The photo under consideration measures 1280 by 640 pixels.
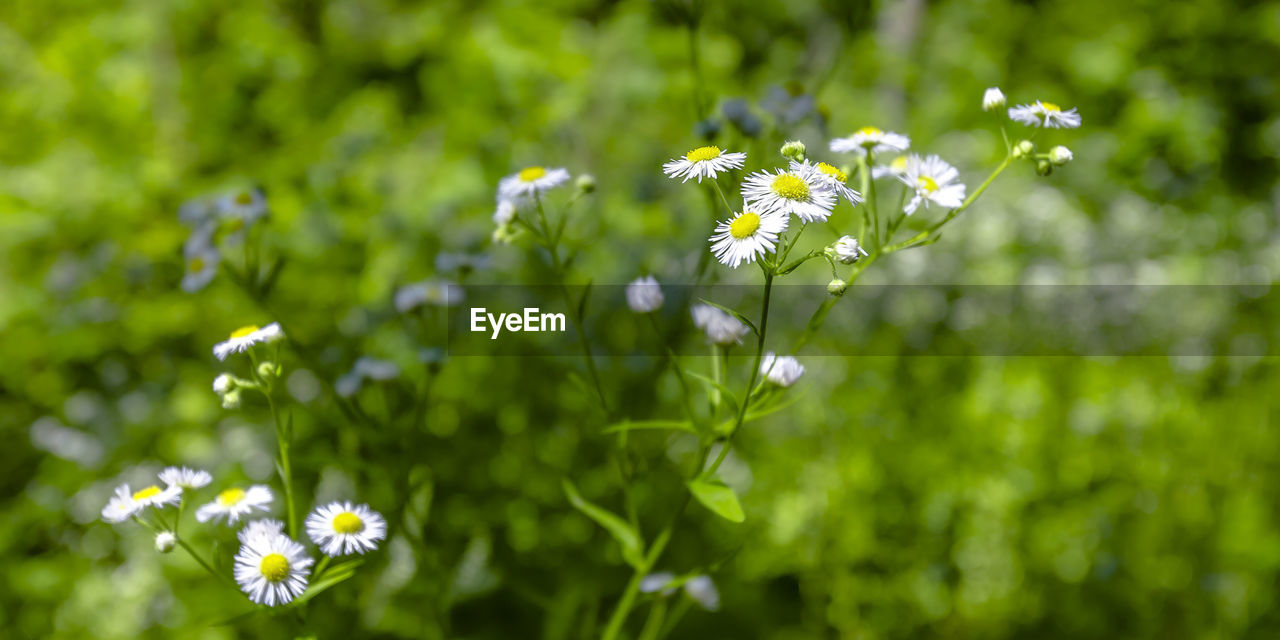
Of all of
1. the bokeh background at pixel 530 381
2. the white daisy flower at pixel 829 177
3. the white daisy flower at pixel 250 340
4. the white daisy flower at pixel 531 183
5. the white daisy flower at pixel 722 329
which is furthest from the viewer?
the bokeh background at pixel 530 381

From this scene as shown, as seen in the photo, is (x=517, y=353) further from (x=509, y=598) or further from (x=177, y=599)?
(x=177, y=599)

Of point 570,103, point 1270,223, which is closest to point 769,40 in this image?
point 570,103

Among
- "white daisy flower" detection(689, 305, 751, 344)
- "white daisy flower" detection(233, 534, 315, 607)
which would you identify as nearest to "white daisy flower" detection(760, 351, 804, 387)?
"white daisy flower" detection(689, 305, 751, 344)

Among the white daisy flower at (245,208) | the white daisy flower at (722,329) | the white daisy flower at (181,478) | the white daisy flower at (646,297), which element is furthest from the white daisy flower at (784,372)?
the white daisy flower at (245,208)

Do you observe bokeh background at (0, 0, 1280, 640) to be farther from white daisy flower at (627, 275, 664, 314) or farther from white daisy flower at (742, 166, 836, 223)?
white daisy flower at (742, 166, 836, 223)

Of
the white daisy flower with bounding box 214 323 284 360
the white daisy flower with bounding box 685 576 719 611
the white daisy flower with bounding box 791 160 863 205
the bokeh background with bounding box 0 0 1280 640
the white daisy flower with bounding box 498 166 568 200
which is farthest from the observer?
the bokeh background with bounding box 0 0 1280 640

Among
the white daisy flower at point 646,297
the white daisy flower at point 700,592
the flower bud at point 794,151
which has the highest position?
the flower bud at point 794,151

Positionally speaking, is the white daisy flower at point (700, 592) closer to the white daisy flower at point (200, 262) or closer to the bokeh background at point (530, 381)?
the bokeh background at point (530, 381)
